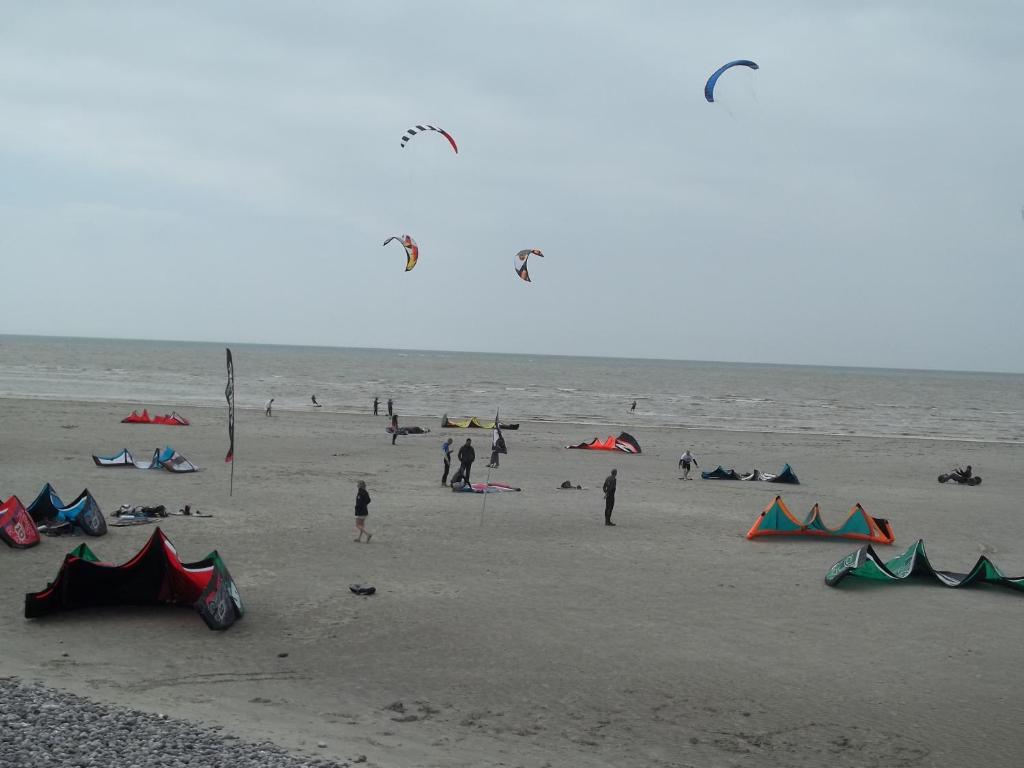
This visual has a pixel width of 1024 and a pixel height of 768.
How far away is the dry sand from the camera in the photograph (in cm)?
718

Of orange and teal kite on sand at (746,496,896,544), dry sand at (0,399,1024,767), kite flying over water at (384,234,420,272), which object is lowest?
dry sand at (0,399,1024,767)

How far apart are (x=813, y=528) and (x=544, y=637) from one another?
7927 millimetres

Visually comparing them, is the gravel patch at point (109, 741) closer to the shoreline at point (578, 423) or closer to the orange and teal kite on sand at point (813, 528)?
the orange and teal kite on sand at point (813, 528)

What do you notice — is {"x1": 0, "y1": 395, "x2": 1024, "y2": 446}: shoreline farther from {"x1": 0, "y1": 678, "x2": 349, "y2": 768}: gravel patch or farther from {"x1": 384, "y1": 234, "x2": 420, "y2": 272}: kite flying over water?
{"x1": 0, "y1": 678, "x2": 349, "y2": 768}: gravel patch

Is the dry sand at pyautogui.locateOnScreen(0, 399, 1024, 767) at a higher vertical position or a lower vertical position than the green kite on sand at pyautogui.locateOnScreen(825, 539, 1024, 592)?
lower

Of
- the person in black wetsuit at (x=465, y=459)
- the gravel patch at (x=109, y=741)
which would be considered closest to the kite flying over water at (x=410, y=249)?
the person in black wetsuit at (x=465, y=459)

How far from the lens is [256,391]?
60469mm

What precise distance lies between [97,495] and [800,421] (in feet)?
137

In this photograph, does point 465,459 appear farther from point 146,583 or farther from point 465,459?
point 146,583

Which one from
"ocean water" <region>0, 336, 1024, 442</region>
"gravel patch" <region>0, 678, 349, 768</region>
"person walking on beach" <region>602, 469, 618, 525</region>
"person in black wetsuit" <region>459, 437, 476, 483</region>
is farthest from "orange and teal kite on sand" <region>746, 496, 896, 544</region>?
"ocean water" <region>0, 336, 1024, 442</region>

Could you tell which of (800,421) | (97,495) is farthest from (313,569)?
(800,421)

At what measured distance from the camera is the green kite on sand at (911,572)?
40.0 ft

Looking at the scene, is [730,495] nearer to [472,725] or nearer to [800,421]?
[472,725]

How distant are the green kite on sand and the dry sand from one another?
26 cm
